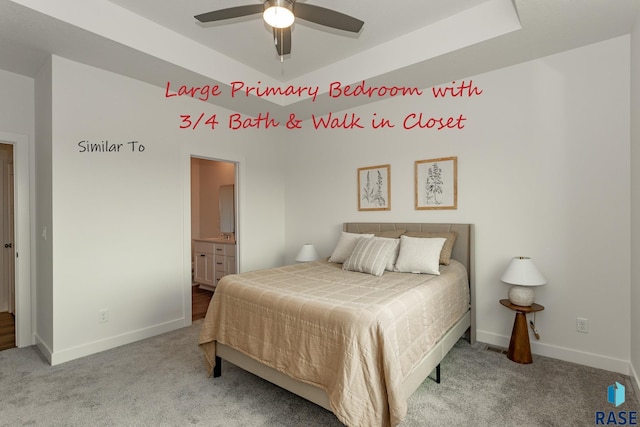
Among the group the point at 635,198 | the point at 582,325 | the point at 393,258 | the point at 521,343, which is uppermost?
the point at 635,198

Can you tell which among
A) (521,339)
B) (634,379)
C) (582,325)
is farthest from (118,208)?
(634,379)

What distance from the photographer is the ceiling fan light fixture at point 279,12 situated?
1.95 metres

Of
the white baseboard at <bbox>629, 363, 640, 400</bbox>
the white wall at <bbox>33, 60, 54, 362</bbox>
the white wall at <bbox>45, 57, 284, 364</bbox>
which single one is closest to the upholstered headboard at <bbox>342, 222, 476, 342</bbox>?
the white baseboard at <bbox>629, 363, 640, 400</bbox>

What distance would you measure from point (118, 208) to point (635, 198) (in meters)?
4.22

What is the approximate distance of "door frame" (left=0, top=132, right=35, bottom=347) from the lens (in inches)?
122

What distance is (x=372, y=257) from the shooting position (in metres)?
2.90

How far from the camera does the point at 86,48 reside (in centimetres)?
263

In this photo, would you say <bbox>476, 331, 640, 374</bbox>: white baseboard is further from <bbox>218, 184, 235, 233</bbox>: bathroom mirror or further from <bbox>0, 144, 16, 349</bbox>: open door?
<bbox>0, 144, 16, 349</bbox>: open door

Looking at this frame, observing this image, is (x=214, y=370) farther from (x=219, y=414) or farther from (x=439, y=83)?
(x=439, y=83)

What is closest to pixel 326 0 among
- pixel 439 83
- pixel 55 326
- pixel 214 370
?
pixel 439 83

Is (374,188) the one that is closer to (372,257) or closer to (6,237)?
(372,257)

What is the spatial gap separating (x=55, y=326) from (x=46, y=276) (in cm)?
46

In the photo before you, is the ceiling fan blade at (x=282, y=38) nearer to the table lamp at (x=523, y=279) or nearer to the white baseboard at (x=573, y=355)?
the table lamp at (x=523, y=279)

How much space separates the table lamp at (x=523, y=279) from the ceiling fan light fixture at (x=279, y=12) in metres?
2.49
